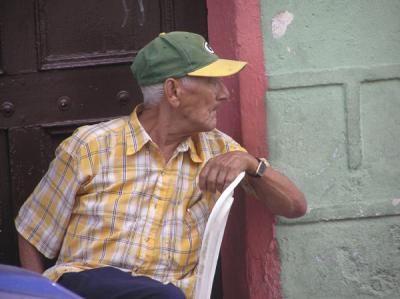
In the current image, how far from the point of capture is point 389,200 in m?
3.35

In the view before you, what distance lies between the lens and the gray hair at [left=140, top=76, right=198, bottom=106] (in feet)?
9.91

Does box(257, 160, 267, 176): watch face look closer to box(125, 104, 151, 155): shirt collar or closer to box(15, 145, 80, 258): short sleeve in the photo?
box(125, 104, 151, 155): shirt collar

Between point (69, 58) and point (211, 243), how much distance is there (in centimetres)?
132

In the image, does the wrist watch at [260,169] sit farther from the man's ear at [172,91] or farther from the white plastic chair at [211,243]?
the man's ear at [172,91]

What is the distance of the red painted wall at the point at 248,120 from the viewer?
3318 mm

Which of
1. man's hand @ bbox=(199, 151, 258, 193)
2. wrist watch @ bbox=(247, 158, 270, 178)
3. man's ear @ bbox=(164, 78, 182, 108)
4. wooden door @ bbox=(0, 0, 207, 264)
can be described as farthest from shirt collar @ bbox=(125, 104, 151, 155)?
wooden door @ bbox=(0, 0, 207, 264)

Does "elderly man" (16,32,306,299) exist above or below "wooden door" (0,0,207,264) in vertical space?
below

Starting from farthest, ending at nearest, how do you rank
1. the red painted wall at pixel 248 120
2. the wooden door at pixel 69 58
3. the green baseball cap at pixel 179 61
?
the wooden door at pixel 69 58 < the red painted wall at pixel 248 120 < the green baseball cap at pixel 179 61

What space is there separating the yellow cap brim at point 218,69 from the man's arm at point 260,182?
28cm

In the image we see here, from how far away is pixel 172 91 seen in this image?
3.04 metres

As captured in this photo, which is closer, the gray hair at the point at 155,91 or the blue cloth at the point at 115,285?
the blue cloth at the point at 115,285

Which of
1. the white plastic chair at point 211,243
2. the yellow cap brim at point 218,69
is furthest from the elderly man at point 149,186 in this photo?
the white plastic chair at point 211,243

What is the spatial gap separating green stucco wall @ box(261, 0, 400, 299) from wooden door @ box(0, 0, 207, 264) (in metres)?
0.58

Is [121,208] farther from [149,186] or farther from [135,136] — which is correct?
[135,136]
